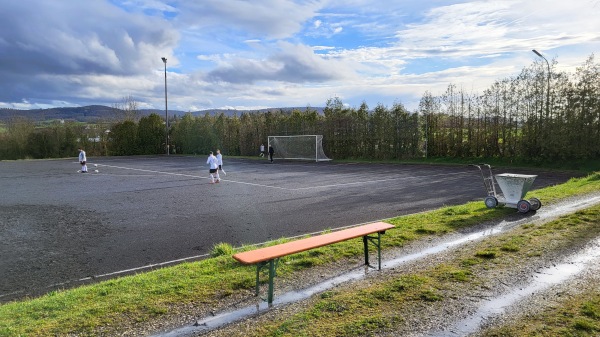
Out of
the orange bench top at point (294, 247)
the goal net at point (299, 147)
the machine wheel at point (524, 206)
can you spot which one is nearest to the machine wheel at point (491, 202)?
the machine wheel at point (524, 206)

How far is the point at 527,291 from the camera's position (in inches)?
183

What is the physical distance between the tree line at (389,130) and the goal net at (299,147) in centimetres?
108

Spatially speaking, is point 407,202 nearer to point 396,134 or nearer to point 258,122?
point 396,134

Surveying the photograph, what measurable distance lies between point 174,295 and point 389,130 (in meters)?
28.2

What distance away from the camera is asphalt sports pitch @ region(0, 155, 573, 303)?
258 inches

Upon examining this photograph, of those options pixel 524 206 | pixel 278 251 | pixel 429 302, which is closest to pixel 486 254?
pixel 429 302

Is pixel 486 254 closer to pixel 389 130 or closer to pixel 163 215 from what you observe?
pixel 163 215

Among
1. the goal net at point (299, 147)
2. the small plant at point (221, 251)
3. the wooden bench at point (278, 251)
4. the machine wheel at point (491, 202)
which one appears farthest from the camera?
the goal net at point (299, 147)

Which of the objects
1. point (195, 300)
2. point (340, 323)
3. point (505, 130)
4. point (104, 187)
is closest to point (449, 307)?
point (340, 323)

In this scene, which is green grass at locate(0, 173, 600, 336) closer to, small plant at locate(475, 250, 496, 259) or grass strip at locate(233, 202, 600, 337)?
grass strip at locate(233, 202, 600, 337)

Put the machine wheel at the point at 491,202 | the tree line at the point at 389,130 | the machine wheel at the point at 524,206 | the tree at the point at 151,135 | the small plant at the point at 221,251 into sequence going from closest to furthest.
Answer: the small plant at the point at 221,251 < the machine wheel at the point at 524,206 < the machine wheel at the point at 491,202 < the tree line at the point at 389,130 < the tree at the point at 151,135

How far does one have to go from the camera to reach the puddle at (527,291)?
3.80 metres

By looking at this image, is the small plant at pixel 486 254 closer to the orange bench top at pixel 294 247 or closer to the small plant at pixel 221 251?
the orange bench top at pixel 294 247

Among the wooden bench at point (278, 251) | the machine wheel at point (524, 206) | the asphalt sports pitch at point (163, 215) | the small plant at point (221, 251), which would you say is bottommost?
the asphalt sports pitch at point (163, 215)
